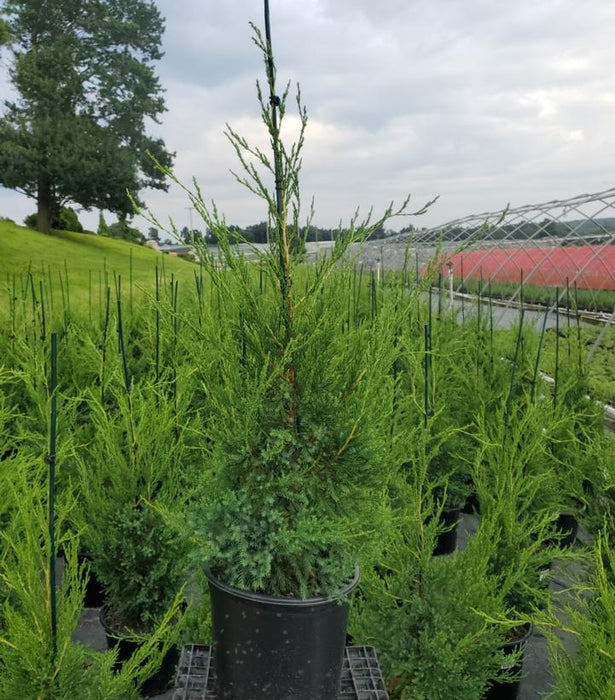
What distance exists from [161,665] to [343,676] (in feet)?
4.00

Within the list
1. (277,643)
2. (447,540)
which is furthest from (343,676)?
(447,540)

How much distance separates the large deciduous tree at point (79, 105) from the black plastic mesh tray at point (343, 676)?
25.6 meters

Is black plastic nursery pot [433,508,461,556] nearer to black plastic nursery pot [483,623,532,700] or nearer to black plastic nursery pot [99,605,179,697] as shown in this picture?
black plastic nursery pot [483,623,532,700]

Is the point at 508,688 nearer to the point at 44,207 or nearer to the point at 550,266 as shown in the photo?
the point at 550,266

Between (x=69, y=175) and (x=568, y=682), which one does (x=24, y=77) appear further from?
(x=568, y=682)

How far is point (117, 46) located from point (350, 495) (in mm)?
30944

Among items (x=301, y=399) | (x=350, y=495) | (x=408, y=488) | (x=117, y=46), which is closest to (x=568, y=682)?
(x=408, y=488)

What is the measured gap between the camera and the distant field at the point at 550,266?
46.5 feet

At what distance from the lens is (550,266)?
642 inches

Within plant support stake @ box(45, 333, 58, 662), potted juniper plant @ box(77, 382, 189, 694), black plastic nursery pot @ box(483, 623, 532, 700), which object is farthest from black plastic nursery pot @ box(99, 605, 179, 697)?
black plastic nursery pot @ box(483, 623, 532, 700)

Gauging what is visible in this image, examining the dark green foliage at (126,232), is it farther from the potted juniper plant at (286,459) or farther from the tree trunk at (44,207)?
the potted juniper plant at (286,459)

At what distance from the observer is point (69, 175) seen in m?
25.0

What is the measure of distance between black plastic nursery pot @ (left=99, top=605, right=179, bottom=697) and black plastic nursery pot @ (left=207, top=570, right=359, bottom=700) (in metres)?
1.24

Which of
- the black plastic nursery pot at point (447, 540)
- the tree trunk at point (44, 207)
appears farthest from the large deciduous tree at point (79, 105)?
the black plastic nursery pot at point (447, 540)
